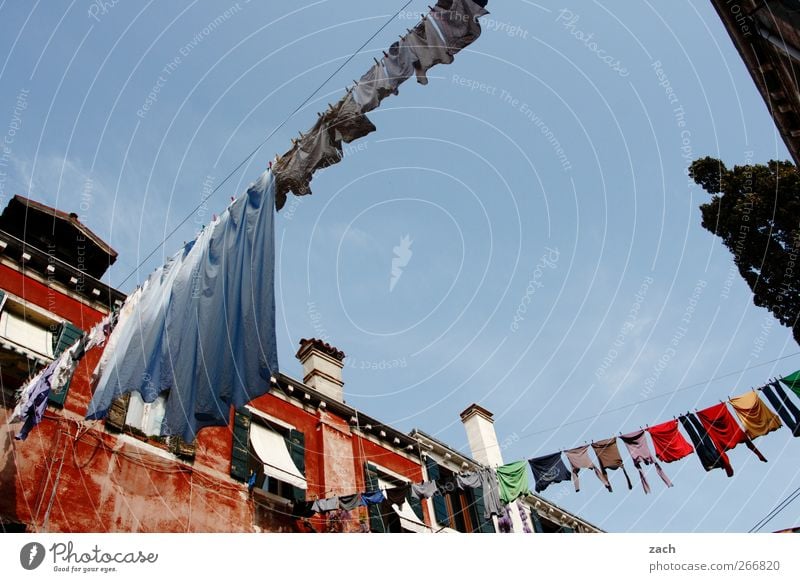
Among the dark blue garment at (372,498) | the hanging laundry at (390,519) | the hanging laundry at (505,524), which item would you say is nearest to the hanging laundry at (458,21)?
the dark blue garment at (372,498)

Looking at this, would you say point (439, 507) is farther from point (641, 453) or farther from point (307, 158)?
point (307, 158)

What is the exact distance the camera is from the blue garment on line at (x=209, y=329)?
822 centimetres

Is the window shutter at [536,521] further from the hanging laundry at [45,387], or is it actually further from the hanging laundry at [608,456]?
the hanging laundry at [45,387]

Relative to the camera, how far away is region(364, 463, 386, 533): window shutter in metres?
17.1

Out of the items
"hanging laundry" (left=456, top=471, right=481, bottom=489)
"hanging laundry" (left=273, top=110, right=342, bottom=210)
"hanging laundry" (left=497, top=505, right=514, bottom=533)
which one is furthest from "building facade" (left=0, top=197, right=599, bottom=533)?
"hanging laundry" (left=273, top=110, right=342, bottom=210)

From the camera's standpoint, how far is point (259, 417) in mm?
16734

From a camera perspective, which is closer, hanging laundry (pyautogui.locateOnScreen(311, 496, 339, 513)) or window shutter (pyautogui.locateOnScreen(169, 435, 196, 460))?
window shutter (pyautogui.locateOnScreen(169, 435, 196, 460))

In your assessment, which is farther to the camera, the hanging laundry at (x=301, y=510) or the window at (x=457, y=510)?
the window at (x=457, y=510)

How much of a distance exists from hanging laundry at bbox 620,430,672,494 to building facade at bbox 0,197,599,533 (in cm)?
428

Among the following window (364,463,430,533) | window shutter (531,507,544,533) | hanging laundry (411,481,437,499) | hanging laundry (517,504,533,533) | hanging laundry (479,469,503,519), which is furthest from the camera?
window shutter (531,507,544,533)

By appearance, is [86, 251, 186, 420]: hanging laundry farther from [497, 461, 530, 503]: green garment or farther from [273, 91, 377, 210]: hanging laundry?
[497, 461, 530, 503]: green garment

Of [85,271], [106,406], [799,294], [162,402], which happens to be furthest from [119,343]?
[799,294]

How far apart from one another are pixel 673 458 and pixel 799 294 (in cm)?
511

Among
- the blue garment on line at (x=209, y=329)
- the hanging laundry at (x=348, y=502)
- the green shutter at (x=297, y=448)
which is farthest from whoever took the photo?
the green shutter at (x=297, y=448)
